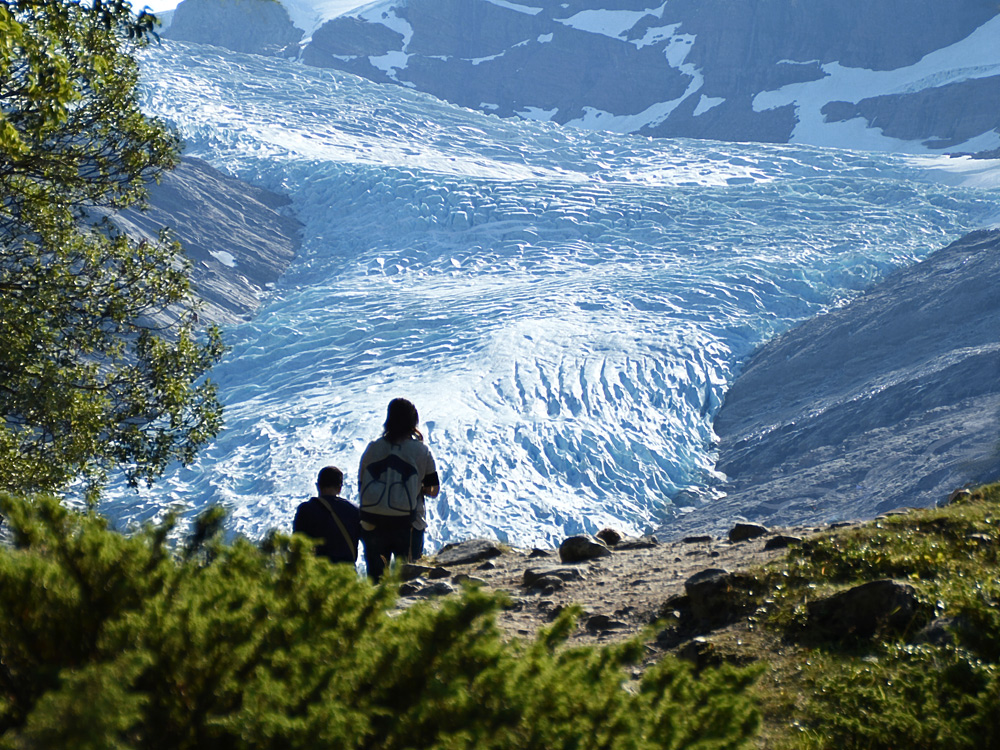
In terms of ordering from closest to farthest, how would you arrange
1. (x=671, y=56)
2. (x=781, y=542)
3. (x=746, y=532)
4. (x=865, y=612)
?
(x=865, y=612), (x=781, y=542), (x=746, y=532), (x=671, y=56)

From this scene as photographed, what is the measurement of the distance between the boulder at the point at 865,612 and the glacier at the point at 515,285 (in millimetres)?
15927

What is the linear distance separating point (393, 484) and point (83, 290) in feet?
14.5

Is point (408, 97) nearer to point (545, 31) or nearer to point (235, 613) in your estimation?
point (235, 613)

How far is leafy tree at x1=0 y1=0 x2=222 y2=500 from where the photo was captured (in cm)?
759

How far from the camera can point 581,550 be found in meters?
7.12

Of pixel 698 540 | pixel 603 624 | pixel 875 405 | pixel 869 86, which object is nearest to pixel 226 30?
pixel 869 86

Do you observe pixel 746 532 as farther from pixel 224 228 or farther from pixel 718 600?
pixel 224 228

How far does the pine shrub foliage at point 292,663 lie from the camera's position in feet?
6.10

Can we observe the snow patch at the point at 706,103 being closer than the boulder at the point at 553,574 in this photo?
No

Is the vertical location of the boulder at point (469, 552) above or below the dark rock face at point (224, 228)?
below

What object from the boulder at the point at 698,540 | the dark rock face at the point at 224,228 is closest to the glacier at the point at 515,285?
the dark rock face at the point at 224,228

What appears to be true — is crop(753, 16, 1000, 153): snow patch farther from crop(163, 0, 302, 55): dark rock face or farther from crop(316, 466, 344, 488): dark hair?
crop(316, 466, 344, 488): dark hair

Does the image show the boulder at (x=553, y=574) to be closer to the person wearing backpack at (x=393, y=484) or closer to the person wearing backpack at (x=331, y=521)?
the person wearing backpack at (x=393, y=484)

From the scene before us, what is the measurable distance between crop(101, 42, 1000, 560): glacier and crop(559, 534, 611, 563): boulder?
13.0 m
